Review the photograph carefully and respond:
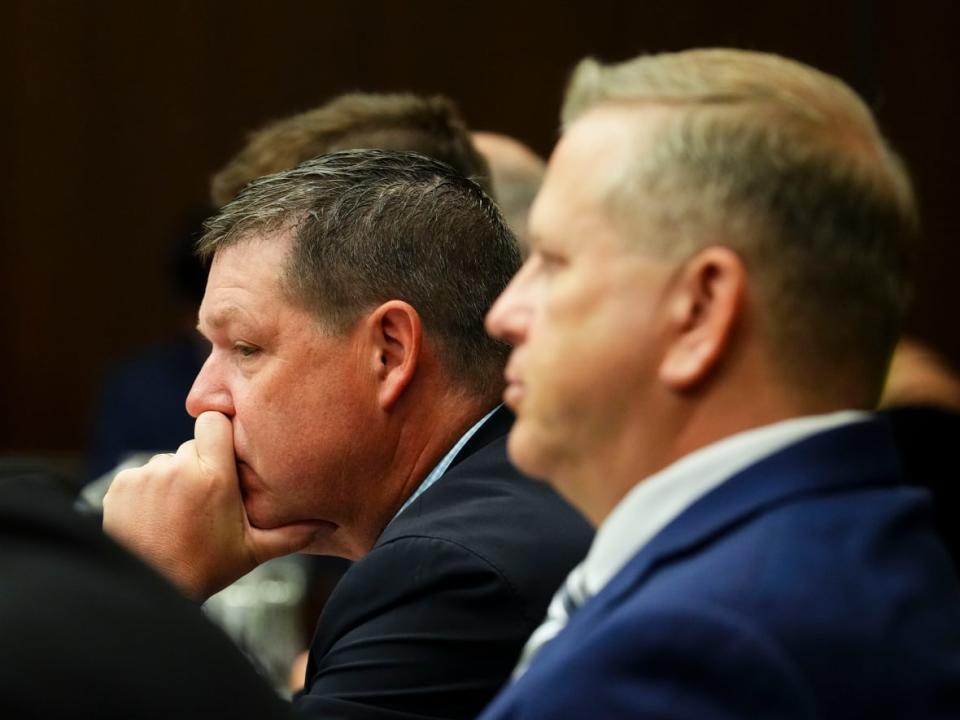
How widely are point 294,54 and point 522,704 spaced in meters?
4.82

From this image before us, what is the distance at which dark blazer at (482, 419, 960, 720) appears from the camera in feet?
3.64

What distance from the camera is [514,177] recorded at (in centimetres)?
334

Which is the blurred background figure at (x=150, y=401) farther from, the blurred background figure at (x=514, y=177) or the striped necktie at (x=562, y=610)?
the striped necktie at (x=562, y=610)

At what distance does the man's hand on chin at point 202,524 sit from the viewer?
6.71ft

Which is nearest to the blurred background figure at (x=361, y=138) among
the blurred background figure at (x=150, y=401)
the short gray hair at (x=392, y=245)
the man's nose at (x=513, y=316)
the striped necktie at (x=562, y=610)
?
the short gray hair at (x=392, y=245)

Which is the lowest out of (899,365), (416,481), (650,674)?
(899,365)

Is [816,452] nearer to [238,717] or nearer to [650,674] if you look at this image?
[650,674]

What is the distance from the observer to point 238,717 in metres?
0.96

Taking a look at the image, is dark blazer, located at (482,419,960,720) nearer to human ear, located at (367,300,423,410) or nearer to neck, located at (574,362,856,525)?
neck, located at (574,362,856,525)

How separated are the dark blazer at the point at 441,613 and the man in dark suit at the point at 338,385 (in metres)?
0.04

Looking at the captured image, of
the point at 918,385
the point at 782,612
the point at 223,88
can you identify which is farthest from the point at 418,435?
the point at 223,88

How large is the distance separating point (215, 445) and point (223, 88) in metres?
3.97

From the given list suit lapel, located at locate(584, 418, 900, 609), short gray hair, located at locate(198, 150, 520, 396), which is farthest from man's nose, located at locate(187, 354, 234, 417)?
suit lapel, located at locate(584, 418, 900, 609)

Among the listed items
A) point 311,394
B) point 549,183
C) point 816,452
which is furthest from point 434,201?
point 816,452
